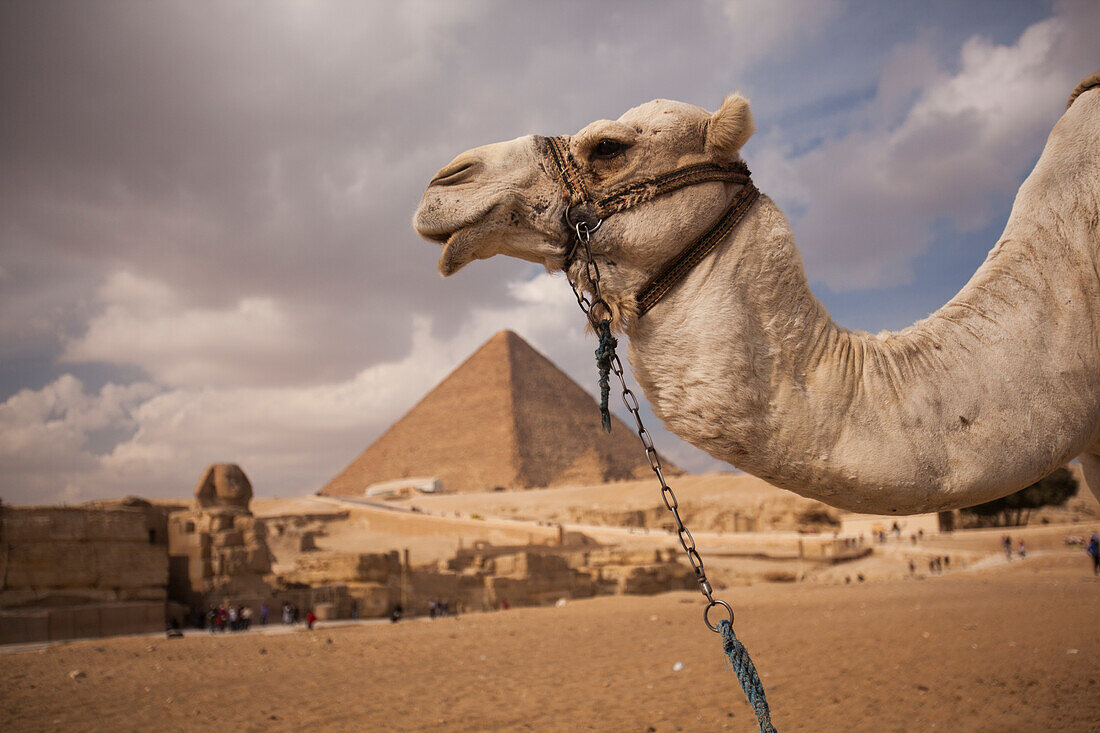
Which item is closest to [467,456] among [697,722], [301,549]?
[301,549]

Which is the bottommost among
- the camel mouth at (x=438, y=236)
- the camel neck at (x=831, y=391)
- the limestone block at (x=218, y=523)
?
the limestone block at (x=218, y=523)

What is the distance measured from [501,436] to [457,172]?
117 m

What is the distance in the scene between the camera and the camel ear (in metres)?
1.39

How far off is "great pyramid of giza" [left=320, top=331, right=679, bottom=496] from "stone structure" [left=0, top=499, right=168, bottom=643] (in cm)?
9056

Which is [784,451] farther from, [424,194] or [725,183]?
[424,194]

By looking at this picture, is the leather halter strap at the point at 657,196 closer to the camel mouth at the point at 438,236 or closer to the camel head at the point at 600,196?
the camel head at the point at 600,196

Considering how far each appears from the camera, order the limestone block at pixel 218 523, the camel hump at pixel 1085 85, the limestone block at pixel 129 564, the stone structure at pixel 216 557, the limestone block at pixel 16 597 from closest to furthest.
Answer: the camel hump at pixel 1085 85, the limestone block at pixel 16 597, the limestone block at pixel 129 564, the stone structure at pixel 216 557, the limestone block at pixel 218 523

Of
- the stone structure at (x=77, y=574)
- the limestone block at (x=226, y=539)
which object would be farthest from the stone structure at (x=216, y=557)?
the stone structure at (x=77, y=574)

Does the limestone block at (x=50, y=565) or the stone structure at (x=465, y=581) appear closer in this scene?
the limestone block at (x=50, y=565)

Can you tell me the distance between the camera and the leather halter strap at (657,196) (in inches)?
55.1

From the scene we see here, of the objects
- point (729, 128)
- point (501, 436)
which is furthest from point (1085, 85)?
point (501, 436)

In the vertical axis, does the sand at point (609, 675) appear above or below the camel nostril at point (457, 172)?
below

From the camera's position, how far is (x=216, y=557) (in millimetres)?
15016

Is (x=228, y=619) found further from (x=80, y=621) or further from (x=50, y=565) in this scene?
(x=50, y=565)
